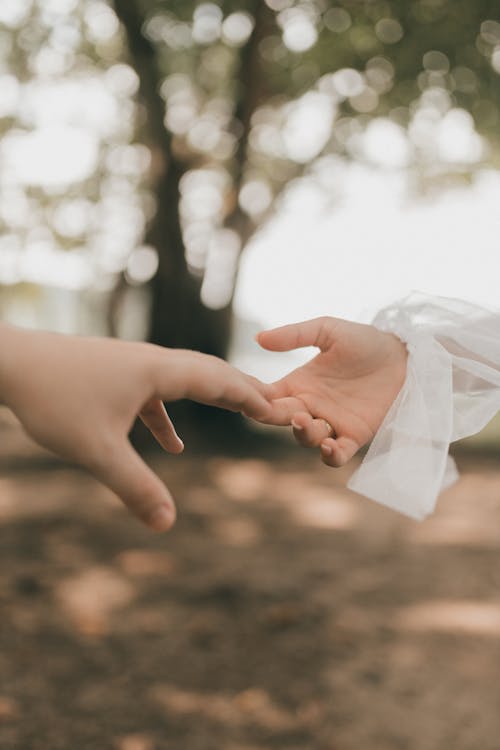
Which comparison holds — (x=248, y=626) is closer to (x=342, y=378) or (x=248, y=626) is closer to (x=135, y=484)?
(x=342, y=378)

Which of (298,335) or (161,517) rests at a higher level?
(298,335)

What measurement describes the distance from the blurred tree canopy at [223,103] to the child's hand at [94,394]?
5.89m

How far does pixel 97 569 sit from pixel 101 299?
264 inches

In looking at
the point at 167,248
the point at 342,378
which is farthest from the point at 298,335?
the point at 167,248

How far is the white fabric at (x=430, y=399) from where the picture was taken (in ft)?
5.52

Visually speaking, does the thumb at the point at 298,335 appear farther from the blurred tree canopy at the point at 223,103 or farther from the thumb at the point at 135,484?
the blurred tree canopy at the point at 223,103

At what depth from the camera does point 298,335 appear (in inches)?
66.3

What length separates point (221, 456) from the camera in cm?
787

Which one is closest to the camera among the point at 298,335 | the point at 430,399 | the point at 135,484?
the point at 135,484

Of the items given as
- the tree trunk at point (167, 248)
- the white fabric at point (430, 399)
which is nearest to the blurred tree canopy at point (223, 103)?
the tree trunk at point (167, 248)

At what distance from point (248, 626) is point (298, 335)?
2.63 m

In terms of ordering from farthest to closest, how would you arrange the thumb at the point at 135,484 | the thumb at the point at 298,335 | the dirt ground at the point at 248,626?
1. the dirt ground at the point at 248,626
2. the thumb at the point at 298,335
3. the thumb at the point at 135,484

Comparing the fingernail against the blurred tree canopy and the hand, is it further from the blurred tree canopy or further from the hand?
the blurred tree canopy

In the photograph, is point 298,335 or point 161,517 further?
point 298,335
